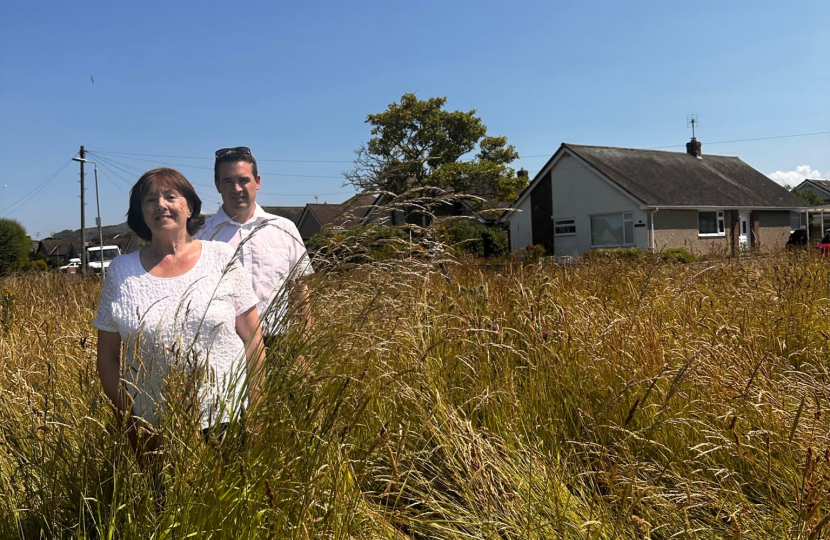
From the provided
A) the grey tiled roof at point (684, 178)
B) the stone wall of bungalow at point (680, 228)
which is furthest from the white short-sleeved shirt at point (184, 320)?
the stone wall of bungalow at point (680, 228)

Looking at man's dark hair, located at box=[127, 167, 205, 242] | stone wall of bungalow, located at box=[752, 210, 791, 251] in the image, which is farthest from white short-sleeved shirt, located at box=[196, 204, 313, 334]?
stone wall of bungalow, located at box=[752, 210, 791, 251]

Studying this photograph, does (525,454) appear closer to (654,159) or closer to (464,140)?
(654,159)

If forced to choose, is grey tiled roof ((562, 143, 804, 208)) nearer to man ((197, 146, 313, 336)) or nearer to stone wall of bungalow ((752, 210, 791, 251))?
stone wall of bungalow ((752, 210, 791, 251))

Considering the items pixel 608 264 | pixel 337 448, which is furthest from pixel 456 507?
pixel 608 264

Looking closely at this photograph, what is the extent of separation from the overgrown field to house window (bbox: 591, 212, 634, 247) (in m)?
24.4

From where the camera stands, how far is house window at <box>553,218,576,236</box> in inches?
1189

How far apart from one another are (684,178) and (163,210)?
1278 inches

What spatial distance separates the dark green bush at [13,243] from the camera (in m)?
26.3

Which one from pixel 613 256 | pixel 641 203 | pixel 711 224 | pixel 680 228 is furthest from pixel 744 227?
pixel 613 256

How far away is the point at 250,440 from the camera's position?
6.10 ft

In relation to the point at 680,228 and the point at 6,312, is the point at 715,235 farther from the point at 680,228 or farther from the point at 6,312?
the point at 6,312

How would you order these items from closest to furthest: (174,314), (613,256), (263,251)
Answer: (174,314) → (263,251) → (613,256)

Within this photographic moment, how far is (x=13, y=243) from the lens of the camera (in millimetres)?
27641

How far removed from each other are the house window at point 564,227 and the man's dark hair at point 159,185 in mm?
28928
